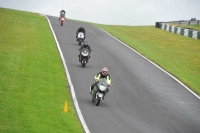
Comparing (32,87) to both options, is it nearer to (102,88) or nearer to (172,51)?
(102,88)

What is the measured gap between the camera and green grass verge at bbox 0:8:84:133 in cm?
1657

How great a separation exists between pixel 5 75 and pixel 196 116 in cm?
1048

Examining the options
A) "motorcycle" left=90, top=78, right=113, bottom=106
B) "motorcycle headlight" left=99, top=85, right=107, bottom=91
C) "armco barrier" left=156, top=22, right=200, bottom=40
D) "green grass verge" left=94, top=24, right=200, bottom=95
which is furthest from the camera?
"armco barrier" left=156, top=22, right=200, bottom=40

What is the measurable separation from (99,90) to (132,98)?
10.2 feet

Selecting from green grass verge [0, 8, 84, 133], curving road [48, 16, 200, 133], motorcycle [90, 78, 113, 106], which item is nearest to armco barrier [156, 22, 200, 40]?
curving road [48, 16, 200, 133]

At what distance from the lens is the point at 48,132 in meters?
15.6

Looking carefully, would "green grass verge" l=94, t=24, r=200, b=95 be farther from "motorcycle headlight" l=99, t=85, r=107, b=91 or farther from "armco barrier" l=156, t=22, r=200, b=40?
"motorcycle headlight" l=99, t=85, r=107, b=91

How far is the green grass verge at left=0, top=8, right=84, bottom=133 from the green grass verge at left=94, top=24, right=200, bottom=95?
8.74 metres

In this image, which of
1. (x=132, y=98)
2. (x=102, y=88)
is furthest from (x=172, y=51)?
(x=102, y=88)

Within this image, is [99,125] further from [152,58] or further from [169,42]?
[169,42]

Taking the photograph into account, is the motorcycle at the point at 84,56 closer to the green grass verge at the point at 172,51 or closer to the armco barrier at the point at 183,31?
the green grass verge at the point at 172,51

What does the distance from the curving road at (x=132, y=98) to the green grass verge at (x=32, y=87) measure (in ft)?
3.23

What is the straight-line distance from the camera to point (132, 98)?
79.3 feet

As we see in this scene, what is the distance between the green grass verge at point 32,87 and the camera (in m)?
16.6
